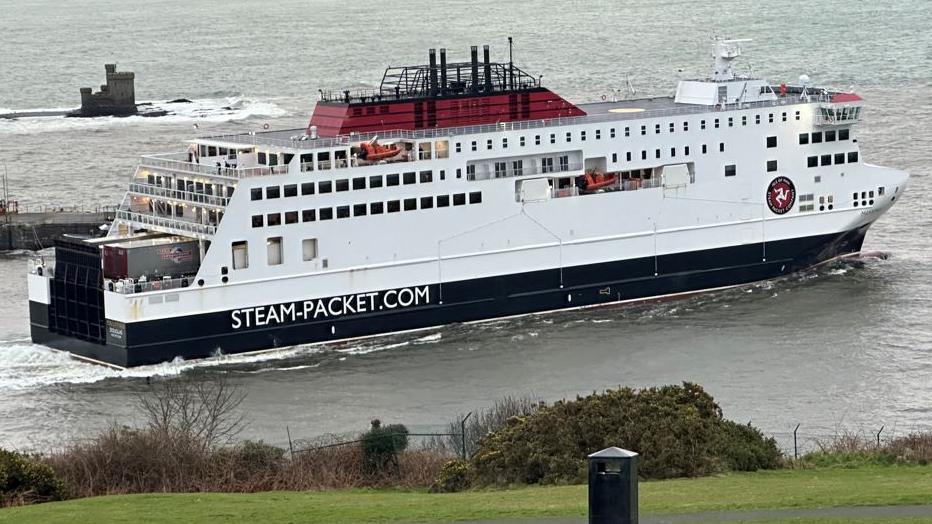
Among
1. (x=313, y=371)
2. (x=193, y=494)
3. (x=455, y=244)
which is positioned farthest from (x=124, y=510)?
(x=455, y=244)

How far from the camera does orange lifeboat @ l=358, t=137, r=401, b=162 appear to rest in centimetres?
4341

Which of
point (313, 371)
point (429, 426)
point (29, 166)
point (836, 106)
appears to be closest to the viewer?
point (429, 426)

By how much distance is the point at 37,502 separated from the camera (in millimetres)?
23453

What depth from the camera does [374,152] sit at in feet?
143

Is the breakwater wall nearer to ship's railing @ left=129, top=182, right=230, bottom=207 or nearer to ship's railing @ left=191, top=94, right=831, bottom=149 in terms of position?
ship's railing @ left=129, top=182, right=230, bottom=207

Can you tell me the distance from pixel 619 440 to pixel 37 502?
7.74m

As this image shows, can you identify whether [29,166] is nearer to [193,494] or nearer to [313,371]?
[313,371]

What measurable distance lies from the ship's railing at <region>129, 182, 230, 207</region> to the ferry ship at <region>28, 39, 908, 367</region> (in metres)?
0.07

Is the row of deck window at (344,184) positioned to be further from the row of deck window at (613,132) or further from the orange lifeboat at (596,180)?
the orange lifeboat at (596,180)

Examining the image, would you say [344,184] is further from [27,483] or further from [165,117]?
[165,117]

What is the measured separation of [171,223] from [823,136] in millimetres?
17716

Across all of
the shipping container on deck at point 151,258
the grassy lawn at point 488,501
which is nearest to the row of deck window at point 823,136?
the shipping container on deck at point 151,258

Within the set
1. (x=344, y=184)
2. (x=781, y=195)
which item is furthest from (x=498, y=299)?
(x=781, y=195)

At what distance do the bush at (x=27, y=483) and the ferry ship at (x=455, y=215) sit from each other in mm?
16143
